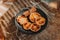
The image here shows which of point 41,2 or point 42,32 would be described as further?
point 41,2

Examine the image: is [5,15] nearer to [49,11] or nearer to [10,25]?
[10,25]

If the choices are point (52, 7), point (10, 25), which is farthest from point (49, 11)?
point (10, 25)

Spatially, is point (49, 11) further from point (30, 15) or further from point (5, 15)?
point (5, 15)

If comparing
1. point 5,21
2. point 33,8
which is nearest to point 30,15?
point 33,8

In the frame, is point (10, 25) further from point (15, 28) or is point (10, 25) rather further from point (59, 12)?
point (59, 12)

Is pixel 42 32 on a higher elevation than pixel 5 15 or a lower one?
lower

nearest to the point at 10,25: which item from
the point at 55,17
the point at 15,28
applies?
the point at 15,28

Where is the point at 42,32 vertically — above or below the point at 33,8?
below
